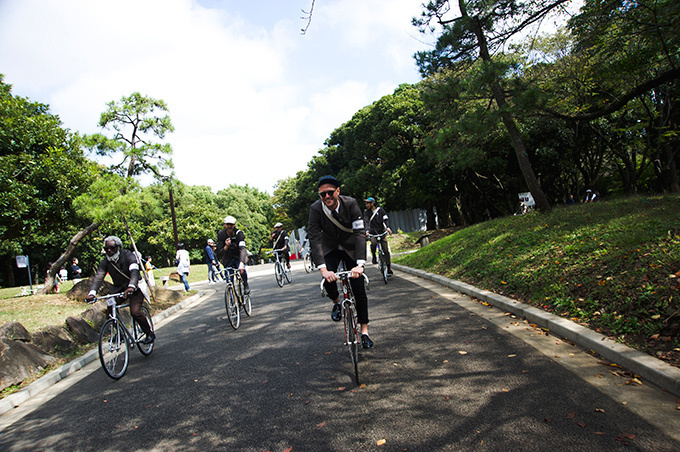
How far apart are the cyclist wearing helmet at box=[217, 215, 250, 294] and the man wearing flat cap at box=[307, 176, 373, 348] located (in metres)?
3.97

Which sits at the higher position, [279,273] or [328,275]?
[328,275]

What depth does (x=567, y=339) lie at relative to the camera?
15.9 feet

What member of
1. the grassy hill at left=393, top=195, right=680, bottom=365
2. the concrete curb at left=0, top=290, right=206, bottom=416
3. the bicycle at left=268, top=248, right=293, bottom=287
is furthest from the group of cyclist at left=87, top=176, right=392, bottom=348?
the bicycle at left=268, top=248, right=293, bottom=287

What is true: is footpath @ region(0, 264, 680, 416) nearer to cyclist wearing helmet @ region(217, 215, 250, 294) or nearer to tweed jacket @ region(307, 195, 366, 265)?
tweed jacket @ region(307, 195, 366, 265)

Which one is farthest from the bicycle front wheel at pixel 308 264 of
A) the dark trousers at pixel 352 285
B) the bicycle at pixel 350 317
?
the bicycle at pixel 350 317

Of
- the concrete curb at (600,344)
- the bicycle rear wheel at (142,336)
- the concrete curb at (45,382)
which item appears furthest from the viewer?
the bicycle rear wheel at (142,336)

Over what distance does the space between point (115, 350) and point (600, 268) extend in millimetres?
6722

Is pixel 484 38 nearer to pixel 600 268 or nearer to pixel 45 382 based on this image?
pixel 600 268

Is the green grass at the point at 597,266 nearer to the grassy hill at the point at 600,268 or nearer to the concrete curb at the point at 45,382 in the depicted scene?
the grassy hill at the point at 600,268

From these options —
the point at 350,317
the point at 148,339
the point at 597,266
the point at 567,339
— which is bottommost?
the point at 567,339

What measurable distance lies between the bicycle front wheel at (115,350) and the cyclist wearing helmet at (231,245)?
112 inches

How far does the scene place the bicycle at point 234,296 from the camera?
7894 mm

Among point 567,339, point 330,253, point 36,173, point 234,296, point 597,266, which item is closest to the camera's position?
point 567,339

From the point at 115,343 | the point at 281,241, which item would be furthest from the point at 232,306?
the point at 281,241
